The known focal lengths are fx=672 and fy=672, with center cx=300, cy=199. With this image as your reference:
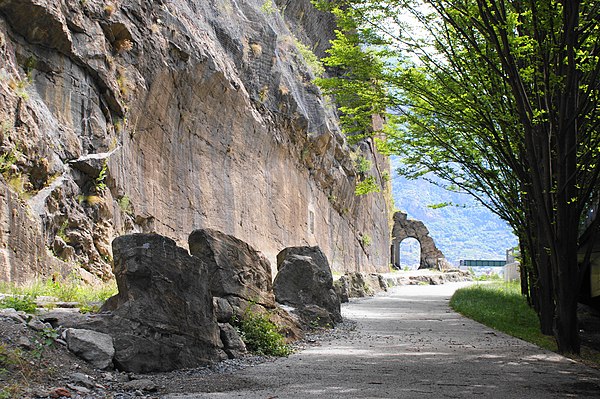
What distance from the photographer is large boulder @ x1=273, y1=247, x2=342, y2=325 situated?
14133 mm

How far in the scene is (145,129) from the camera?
16578 mm

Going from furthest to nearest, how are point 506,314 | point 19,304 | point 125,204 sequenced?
point 506,314
point 125,204
point 19,304

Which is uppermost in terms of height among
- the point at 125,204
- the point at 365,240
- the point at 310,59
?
the point at 310,59

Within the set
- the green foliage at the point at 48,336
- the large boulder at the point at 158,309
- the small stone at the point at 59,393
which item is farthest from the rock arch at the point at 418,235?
the small stone at the point at 59,393

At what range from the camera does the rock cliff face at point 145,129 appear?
11.9 m

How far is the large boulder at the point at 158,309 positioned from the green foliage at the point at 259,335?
118cm

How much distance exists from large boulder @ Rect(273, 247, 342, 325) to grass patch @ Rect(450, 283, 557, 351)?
3711mm

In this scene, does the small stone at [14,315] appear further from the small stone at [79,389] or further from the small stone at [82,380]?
the small stone at [79,389]

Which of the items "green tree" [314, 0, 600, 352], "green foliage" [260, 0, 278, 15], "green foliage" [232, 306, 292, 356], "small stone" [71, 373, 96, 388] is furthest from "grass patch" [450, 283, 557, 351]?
"green foliage" [260, 0, 278, 15]

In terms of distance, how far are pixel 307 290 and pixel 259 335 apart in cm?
482

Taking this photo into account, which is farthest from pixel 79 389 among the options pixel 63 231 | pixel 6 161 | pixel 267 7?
pixel 267 7

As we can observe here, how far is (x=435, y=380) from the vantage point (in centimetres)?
777

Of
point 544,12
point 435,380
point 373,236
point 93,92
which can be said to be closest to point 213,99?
point 93,92

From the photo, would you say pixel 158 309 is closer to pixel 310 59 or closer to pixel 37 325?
pixel 37 325
